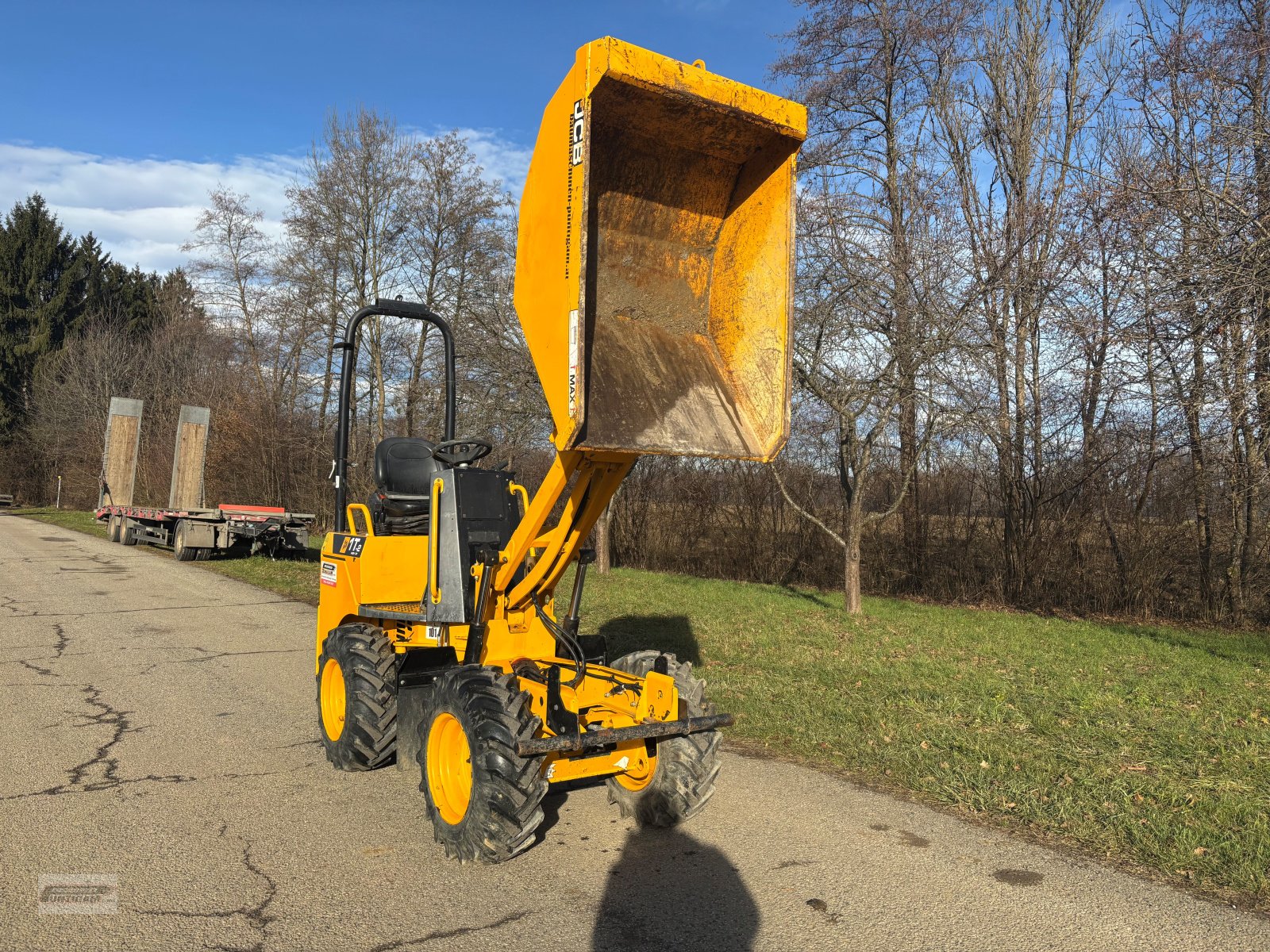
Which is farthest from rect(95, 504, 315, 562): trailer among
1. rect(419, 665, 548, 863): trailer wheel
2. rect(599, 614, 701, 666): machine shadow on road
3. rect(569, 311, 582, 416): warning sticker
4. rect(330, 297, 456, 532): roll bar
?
rect(569, 311, 582, 416): warning sticker

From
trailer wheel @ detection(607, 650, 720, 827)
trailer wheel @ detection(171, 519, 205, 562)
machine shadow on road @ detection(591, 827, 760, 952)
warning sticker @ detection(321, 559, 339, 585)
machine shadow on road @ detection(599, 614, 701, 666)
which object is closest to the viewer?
machine shadow on road @ detection(591, 827, 760, 952)

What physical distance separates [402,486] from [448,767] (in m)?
1.94

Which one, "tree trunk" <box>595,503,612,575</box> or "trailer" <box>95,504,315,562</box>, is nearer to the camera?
"tree trunk" <box>595,503,612,575</box>

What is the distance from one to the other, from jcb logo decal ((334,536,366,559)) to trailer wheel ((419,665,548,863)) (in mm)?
1487

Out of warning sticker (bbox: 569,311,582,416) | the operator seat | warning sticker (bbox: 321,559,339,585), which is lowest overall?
warning sticker (bbox: 321,559,339,585)

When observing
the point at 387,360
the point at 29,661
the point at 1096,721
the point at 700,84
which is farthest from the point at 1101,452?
the point at 387,360

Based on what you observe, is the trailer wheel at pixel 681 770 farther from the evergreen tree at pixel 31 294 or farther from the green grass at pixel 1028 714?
the evergreen tree at pixel 31 294

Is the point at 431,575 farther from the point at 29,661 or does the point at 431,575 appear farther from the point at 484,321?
the point at 484,321

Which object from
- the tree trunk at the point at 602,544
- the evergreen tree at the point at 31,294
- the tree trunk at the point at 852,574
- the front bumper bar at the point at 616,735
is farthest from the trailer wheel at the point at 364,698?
the evergreen tree at the point at 31,294

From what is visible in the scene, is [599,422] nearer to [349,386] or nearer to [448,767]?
[448,767]

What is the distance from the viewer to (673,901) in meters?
3.88

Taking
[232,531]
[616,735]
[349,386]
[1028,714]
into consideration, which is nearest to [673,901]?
[616,735]

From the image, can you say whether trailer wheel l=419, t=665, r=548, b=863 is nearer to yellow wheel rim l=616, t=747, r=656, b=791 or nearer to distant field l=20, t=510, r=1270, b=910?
yellow wheel rim l=616, t=747, r=656, b=791

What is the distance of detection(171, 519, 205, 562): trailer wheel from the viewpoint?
17156 millimetres
